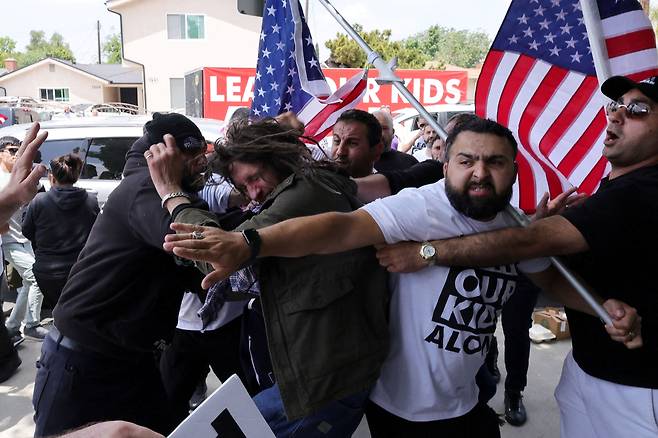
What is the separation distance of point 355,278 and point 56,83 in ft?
156

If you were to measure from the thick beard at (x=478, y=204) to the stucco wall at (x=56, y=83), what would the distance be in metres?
45.2

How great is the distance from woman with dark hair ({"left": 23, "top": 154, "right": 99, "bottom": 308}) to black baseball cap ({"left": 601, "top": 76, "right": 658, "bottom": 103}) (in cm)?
394

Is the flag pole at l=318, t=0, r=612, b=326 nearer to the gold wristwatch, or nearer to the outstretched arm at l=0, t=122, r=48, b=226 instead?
the gold wristwatch

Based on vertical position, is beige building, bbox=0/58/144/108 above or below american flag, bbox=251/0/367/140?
above

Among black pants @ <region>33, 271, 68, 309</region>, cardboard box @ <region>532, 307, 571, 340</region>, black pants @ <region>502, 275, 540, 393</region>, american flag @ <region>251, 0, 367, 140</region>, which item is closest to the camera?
black pants @ <region>502, 275, 540, 393</region>

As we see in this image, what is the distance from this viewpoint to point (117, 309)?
6.81ft

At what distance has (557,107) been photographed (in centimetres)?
251

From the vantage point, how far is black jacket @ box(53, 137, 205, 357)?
2.01 meters

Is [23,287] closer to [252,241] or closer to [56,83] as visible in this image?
[252,241]

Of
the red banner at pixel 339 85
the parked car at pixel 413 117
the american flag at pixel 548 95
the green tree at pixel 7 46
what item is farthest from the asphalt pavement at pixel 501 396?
the green tree at pixel 7 46

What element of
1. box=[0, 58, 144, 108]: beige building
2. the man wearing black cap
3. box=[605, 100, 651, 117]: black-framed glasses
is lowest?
the man wearing black cap

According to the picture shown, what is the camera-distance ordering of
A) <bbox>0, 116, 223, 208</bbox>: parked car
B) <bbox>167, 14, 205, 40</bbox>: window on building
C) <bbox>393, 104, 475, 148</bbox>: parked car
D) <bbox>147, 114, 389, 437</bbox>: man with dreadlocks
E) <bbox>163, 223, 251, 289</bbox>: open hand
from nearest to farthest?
<bbox>163, 223, 251, 289</bbox>: open hand < <bbox>147, 114, 389, 437</bbox>: man with dreadlocks < <bbox>0, 116, 223, 208</bbox>: parked car < <bbox>393, 104, 475, 148</bbox>: parked car < <bbox>167, 14, 205, 40</bbox>: window on building

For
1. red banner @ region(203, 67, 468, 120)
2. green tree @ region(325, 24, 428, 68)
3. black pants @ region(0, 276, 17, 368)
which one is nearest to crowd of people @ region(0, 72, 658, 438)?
black pants @ region(0, 276, 17, 368)

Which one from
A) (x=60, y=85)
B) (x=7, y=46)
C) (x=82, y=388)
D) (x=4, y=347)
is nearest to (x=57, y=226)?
(x=4, y=347)
